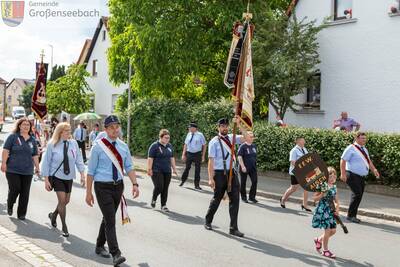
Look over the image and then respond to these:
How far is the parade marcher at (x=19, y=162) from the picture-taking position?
9680 mm

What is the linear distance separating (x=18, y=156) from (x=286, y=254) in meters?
4.98

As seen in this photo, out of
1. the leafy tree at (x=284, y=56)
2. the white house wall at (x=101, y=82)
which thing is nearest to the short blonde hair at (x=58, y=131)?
the leafy tree at (x=284, y=56)

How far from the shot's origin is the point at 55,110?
4166 cm

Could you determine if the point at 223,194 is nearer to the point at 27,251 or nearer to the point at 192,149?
the point at 27,251

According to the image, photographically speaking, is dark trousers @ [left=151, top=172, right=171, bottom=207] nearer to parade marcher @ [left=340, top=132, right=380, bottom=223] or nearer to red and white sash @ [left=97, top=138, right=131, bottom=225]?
parade marcher @ [left=340, top=132, right=380, bottom=223]

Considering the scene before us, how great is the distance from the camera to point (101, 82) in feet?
144

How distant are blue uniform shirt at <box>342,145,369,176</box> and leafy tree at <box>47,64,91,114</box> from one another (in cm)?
3140

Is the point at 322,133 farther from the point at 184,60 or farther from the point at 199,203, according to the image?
the point at 184,60

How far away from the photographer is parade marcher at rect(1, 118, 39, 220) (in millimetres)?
9680

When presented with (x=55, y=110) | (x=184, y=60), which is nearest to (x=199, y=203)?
(x=184, y=60)

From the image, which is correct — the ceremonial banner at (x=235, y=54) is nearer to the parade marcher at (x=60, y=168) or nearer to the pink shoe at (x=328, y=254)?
the parade marcher at (x=60, y=168)

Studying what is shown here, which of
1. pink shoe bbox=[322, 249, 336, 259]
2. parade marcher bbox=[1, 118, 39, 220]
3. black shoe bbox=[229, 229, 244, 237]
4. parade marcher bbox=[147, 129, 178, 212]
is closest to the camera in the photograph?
pink shoe bbox=[322, 249, 336, 259]

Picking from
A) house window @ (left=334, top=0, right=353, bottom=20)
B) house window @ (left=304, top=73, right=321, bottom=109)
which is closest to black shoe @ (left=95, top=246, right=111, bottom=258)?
house window @ (left=304, top=73, right=321, bottom=109)

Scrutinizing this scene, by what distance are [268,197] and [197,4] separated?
1111 cm
